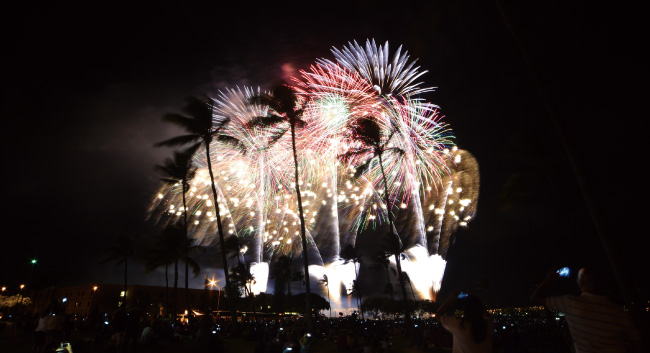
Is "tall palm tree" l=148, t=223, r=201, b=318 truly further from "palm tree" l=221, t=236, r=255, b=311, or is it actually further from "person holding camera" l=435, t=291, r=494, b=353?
"person holding camera" l=435, t=291, r=494, b=353

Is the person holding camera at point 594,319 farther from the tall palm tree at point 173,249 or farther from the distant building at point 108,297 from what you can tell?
the distant building at point 108,297

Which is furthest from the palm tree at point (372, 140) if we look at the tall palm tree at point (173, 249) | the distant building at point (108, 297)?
the distant building at point (108, 297)

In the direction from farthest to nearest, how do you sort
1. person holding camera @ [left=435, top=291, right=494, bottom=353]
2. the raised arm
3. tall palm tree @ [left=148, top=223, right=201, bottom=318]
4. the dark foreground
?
tall palm tree @ [left=148, top=223, right=201, bottom=318] < the dark foreground < the raised arm < person holding camera @ [left=435, top=291, right=494, bottom=353]

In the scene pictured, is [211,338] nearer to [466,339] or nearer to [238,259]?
[466,339]

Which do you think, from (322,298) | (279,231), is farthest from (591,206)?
(322,298)

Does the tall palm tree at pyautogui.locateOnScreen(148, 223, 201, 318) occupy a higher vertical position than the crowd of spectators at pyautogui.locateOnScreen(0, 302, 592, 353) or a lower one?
higher

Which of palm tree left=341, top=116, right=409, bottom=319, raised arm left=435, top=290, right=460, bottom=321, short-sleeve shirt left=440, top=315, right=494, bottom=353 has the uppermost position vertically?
palm tree left=341, top=116, right=409, bottom=319

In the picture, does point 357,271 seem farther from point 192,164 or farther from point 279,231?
point 192,164

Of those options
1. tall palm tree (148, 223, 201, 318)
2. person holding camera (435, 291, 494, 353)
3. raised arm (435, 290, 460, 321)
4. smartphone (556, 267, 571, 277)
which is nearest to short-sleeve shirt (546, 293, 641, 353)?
smartphone (556, 267, 571, 277)
